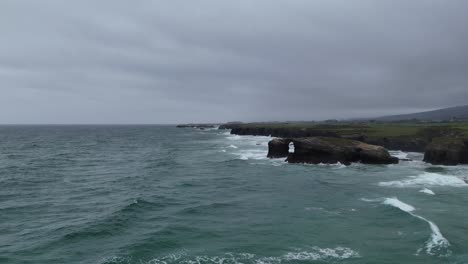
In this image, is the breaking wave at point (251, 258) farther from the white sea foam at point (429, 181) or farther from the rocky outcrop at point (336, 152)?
the rocky outcrop at point (336, 152)

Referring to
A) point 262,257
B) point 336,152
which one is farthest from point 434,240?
Result: point 336,152

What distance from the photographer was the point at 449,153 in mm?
52688

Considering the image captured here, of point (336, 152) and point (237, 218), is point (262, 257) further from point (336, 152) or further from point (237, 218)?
point (336, 152)

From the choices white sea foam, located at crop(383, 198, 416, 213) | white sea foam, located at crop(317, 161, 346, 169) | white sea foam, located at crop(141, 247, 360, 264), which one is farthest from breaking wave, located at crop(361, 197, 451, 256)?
white sea foam, located at crop(317, 161, 346, 169)

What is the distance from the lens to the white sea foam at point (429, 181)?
37.2 metres

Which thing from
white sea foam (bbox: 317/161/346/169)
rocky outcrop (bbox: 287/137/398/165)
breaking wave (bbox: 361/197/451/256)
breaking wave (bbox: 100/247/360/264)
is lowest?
breaking wave (bbox: 100/247/360/264)

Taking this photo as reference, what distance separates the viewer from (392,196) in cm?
3183

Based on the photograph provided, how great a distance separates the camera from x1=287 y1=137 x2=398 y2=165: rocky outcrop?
2151 inches

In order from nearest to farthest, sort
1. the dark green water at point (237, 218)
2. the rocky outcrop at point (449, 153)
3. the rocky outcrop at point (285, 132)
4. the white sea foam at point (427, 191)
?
the dark green water at point (237, 218) → the white sea foam at point (427, 191) → the rocky outcrop at point (449, 153) → the rocky outcrop at point (285, 132)

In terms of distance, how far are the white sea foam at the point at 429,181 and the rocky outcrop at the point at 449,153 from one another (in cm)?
1176

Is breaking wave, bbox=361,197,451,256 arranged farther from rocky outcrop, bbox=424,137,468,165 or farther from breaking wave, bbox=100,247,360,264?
rocky outcrop, bbox=424,137,468,165

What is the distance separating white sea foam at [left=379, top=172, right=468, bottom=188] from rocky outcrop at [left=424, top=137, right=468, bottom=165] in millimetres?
11765

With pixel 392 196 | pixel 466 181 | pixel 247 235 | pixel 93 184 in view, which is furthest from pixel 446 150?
pixel 93 184

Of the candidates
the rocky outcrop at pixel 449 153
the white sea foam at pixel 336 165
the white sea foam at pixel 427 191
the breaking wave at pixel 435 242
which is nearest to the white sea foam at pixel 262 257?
the breaking wave at pixel 435 242
